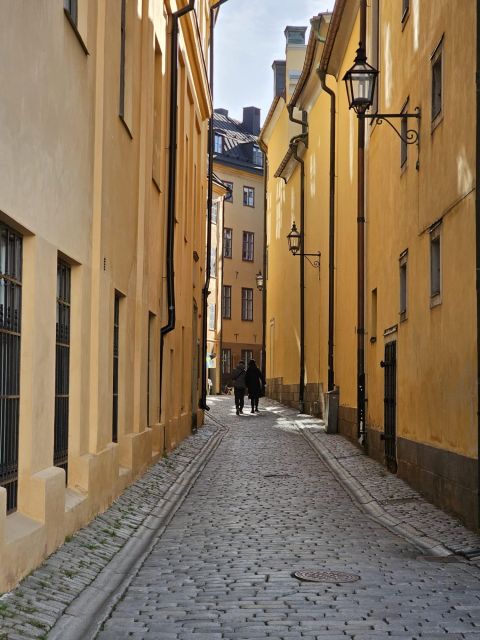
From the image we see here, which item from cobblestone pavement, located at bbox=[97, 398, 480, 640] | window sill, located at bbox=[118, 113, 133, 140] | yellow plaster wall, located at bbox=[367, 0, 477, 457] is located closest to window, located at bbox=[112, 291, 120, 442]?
cobblestone pavement, located at bbox=[97, 398, 480, 640]

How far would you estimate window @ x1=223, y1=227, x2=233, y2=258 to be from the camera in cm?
6212

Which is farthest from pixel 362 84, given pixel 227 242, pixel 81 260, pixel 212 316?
pixel 227 242

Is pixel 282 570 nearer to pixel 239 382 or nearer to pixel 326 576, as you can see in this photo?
pixel 326 576

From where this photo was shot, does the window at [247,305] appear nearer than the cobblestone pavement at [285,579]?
No

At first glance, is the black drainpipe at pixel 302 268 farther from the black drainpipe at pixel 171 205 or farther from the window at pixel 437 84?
the window at pixel 437 84

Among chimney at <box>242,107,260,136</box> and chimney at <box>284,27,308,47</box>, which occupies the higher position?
chimney at <box>242,107,260,136</box>

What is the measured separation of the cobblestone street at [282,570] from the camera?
20.7 ft

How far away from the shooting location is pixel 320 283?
29.6 m

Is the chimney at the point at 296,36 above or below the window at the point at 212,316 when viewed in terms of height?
above

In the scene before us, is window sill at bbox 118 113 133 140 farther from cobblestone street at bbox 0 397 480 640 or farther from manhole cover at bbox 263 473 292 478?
manhole cover at bbox 263 473 292 478

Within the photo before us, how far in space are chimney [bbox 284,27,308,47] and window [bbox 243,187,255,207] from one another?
15.7 meters

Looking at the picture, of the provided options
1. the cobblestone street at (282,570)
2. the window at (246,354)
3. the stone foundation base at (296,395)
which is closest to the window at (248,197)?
the window at (246,354)

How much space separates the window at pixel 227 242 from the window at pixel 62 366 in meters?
52.5

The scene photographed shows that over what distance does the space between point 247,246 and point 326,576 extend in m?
56.2
